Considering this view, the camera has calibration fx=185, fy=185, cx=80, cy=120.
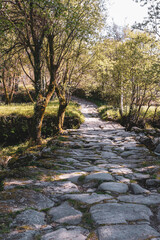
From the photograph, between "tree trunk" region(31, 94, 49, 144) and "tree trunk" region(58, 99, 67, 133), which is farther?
"tree trunk" region(58, 99, 67, 133)

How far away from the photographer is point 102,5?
8.83m

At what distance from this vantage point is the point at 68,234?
77.4 inches

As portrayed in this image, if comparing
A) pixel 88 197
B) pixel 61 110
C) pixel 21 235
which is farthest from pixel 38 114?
pixel 21 235

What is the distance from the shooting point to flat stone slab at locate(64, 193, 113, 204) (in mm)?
2892

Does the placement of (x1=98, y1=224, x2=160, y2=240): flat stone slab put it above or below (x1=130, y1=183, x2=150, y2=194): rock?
above

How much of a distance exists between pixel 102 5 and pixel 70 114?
21.2 ft

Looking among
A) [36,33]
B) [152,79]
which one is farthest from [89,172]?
[152,79]

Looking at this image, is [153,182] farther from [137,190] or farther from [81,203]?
[81,203]

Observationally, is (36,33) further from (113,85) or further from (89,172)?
(113,85)

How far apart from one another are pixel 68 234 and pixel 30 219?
1.80 feet

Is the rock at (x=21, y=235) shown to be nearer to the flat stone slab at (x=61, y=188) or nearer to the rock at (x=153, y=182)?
the flat stone slab at (x=61, y=188)

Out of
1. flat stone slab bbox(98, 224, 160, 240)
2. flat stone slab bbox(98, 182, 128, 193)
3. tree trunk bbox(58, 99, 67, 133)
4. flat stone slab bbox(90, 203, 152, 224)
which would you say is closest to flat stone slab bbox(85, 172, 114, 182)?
flat stone slab bbox(98, 182, 128, 193)

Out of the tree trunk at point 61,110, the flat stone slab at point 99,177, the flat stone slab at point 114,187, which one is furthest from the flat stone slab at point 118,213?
the tree trunk at point 61,110

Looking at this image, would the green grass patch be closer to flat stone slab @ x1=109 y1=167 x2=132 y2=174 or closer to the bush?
the bush
